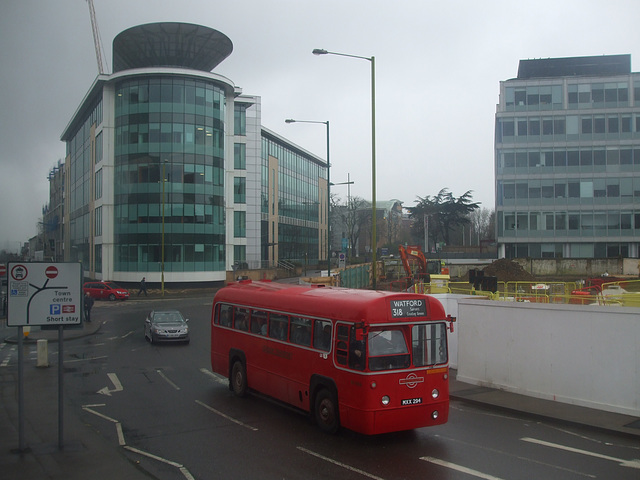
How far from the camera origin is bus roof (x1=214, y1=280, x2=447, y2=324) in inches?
404

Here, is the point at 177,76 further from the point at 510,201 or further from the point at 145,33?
the point at 510,201

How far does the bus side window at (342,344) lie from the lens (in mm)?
10391

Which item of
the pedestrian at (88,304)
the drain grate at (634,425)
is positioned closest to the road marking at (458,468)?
the drain grate at (634,425)

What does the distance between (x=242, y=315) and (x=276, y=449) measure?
16.8 feet

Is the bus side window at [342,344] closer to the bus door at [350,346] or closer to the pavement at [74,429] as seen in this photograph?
the bus door at [350,346]

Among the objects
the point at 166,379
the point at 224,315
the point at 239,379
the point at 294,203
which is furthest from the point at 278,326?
the point at 294,203

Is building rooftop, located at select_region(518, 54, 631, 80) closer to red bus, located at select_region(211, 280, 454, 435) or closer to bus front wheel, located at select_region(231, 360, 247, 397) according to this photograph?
bus front wheel, located at select_region(231, 360, 247, 397)

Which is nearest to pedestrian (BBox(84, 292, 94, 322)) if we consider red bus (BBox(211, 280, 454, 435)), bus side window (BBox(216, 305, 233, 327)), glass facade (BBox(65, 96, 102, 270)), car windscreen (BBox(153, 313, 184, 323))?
car windscreen (BBox(153, 313, 184, 323))

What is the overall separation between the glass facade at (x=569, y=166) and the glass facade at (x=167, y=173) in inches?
A: 1183

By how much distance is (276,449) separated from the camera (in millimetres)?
9961

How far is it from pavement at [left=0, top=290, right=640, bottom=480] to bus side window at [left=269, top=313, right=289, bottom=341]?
4086 millimetres

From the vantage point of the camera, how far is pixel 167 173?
186ft

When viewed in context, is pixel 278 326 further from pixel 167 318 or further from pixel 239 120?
pixel 239 120

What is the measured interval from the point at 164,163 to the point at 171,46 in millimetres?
14525
